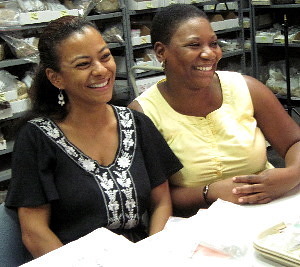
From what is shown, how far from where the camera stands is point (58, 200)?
133 centimetres

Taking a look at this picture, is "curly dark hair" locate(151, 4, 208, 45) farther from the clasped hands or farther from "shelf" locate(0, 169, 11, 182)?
"shelf" locate(0, 169, 11, 182)

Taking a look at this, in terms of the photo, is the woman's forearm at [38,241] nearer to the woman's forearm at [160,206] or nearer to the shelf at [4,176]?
the woman's forearm at [160,206]

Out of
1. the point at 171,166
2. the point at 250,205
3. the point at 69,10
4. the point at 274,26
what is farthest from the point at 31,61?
the point at 274,26

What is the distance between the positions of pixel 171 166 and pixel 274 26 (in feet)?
12.3

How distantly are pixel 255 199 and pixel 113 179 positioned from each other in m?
0.42

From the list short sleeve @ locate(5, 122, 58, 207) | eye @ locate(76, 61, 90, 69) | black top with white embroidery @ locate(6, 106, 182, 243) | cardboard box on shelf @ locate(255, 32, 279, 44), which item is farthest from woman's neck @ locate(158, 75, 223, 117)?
cardboard box on shelf @ locate(255, 32, 279, 44)

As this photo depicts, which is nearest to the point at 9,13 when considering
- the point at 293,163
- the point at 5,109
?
the point at 5,109

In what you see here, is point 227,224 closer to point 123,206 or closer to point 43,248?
point 123,206

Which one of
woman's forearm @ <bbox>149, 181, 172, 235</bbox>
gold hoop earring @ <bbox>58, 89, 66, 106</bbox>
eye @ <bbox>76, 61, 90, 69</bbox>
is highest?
eye @ <bbox>76, 61, 90, 69</bbox>

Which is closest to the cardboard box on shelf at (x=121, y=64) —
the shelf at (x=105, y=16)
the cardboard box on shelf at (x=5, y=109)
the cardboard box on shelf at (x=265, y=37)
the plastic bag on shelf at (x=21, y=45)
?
the shelf at (x=105, y=16)

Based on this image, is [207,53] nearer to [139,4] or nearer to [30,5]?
[30,5]

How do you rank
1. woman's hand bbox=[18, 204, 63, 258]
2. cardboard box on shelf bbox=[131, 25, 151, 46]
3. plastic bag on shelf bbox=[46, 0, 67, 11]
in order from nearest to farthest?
1. woman's hand bbox=[18, 204, 63, 258]
2. plastic bag on shelf bbox=[46, 0, 67, 11]
3. cardboard box on shelf bbox=[131, 25, 151, 46]

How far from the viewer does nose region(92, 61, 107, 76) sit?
4.43 feet

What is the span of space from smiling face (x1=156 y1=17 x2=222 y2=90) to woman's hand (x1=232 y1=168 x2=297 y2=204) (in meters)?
0.38
